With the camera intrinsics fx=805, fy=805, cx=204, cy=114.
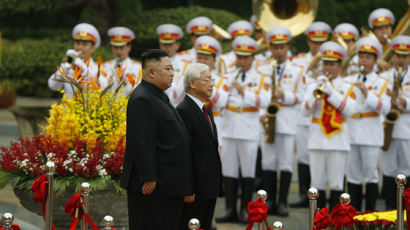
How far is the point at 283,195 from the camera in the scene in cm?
986

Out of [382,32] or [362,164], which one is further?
[382,32]

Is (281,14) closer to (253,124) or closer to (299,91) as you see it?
(299,91)

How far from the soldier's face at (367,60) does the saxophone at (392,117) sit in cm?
37

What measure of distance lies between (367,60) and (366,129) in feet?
2.61

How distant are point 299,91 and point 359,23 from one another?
8.29 m

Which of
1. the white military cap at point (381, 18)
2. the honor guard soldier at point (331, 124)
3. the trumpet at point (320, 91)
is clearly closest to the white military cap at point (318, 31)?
the white military cap at point (381, 18)

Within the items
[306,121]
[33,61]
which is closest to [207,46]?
[306,121]

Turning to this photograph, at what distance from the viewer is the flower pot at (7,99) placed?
56.7 ft

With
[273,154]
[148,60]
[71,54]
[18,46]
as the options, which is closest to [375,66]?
[273,154]

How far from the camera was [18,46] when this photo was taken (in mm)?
14820

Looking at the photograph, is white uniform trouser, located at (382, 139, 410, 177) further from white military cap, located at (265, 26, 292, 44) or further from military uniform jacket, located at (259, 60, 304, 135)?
white military cap, located at (265, 26, 292, 44)

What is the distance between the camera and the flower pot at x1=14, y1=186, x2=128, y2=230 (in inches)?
247

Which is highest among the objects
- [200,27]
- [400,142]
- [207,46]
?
[200,27]

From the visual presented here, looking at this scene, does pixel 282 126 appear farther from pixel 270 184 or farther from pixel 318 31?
pixel 318 31
